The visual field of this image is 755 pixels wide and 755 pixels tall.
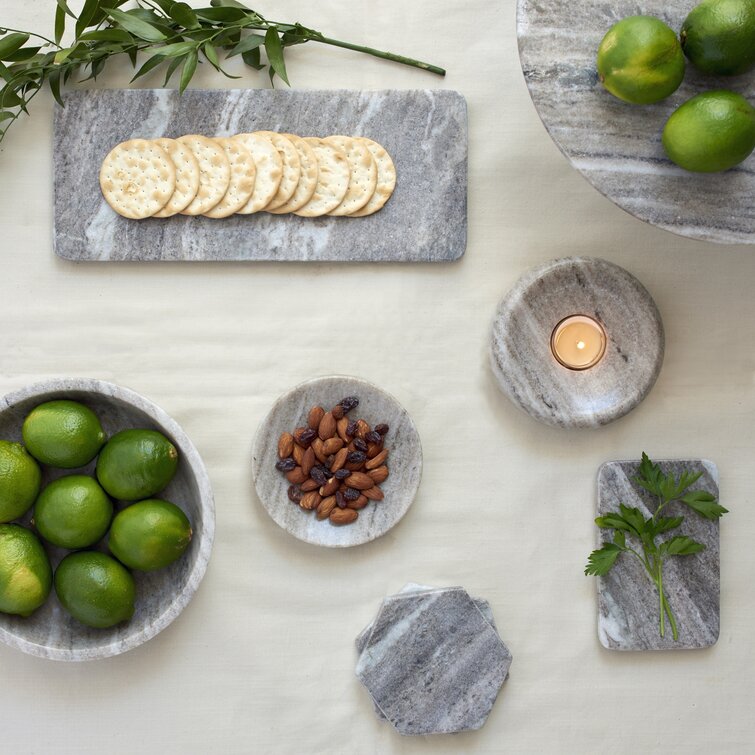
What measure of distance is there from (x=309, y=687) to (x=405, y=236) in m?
0.50

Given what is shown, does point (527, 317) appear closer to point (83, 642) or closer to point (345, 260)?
point (345, 260)

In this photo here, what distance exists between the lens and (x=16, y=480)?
805 mm

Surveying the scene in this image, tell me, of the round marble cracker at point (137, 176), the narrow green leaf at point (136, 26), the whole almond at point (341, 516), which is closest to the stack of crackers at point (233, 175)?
the round marble cracker at point (137, 176)

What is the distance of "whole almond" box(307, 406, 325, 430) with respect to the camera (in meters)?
0.89

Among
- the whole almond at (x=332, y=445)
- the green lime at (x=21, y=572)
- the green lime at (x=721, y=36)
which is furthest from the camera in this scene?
the whole almond at (x=332, y=445)

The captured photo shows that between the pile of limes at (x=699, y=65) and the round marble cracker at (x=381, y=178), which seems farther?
the round marble cracker at (x=381, y=178)

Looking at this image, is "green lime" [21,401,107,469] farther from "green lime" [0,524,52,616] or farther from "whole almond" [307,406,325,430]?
"whole almond" [307,406,325,430]

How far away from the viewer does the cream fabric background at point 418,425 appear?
0.91 m

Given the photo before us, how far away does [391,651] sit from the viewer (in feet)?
2.99

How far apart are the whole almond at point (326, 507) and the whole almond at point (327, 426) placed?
7cm

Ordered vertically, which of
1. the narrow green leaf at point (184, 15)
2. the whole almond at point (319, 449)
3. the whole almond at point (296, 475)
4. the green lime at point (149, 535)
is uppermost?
the narrow green leaf at point (184, 15)

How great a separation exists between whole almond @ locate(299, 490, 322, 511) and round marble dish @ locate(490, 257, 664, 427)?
0.23m

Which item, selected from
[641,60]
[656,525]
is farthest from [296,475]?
[641,60]

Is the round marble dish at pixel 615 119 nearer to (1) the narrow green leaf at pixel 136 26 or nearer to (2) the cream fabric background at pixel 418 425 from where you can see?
(2) the cream fabric background at pixel 418 425
